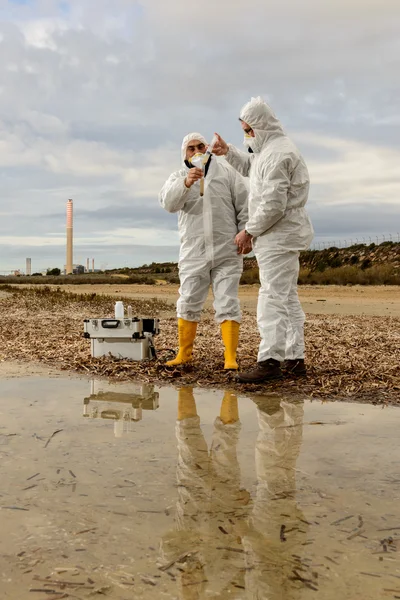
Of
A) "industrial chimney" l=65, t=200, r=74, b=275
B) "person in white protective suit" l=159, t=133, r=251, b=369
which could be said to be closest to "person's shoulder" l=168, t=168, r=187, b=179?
"person in white protective suit" l=159, t=133, r=251, b=369

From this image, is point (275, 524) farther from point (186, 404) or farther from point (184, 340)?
point (184, 340)

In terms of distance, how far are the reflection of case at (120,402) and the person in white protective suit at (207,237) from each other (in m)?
1.03

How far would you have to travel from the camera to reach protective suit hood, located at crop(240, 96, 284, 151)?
5.61 metres

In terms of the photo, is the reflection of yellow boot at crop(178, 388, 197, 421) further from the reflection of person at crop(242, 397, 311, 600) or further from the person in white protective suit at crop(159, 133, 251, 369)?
the person in white protective suit at crop(159, 133, 251, 369)

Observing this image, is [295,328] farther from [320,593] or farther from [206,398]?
[320,593]

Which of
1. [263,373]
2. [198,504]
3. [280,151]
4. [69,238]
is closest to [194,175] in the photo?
[280,151]

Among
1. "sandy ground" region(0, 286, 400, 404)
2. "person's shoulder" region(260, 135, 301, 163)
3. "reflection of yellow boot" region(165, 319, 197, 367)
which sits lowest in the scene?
"sandy ground" region(0, 286, 400, 404)

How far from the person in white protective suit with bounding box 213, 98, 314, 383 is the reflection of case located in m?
0.92

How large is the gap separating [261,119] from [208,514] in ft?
13.1

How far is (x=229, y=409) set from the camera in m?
4.52

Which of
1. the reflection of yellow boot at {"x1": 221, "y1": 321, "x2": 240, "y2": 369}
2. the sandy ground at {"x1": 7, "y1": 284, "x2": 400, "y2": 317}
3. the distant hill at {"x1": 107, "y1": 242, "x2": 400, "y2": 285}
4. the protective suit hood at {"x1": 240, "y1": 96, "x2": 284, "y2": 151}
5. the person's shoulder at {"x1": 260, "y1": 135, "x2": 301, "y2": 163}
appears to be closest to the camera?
the person's shoulder at {"x1": 260, "y1": 135, "x2": 301, "y2": 163}

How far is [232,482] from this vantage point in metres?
2.86

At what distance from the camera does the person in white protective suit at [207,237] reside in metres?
6.16

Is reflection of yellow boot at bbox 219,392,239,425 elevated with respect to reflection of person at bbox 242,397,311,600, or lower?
lower
